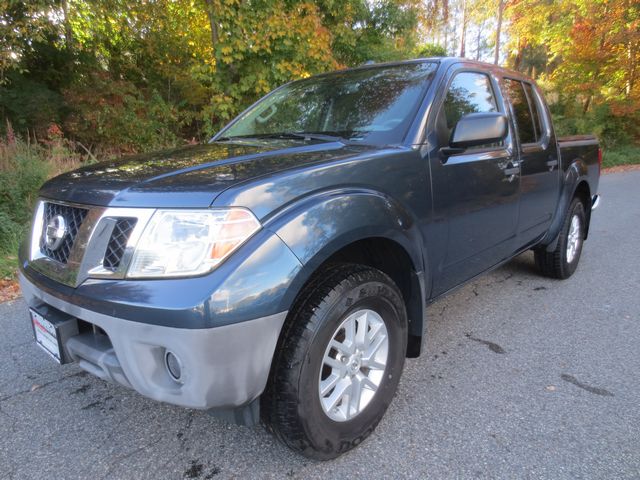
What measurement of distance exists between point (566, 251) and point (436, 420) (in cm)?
265

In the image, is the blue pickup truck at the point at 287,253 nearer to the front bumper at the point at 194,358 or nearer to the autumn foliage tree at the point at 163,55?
the front bumper at the point at 194,358

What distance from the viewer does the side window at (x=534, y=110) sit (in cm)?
356

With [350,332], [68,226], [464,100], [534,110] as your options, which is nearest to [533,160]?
[534,110]

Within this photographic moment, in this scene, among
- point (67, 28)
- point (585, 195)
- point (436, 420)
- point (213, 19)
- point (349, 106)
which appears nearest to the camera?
point (436, 420)

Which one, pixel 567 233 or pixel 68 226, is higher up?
pixel 68 226

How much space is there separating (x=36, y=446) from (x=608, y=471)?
254 cm

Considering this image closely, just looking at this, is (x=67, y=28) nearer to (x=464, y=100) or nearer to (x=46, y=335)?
(x=464, y=100)

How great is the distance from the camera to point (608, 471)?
6.10ft

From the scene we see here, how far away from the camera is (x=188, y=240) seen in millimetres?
1517

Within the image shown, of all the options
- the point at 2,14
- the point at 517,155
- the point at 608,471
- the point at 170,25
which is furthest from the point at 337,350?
the point at 170,25

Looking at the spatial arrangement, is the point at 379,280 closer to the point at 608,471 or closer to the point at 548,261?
the point at 608,471

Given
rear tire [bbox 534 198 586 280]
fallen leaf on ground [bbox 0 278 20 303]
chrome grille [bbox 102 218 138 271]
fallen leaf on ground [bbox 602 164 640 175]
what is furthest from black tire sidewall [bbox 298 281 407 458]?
fallen leaf on ground [bbox 602 164 640 175]

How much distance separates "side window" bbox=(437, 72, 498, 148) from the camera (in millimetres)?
2463

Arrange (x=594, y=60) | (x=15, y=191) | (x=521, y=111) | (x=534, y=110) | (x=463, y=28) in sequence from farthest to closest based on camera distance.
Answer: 1. (x=463, y=28)
2. (x=594, y=60)
3. (x=15, y=191)
4. (x=534, y=110)
5. (x=521, y=111)
